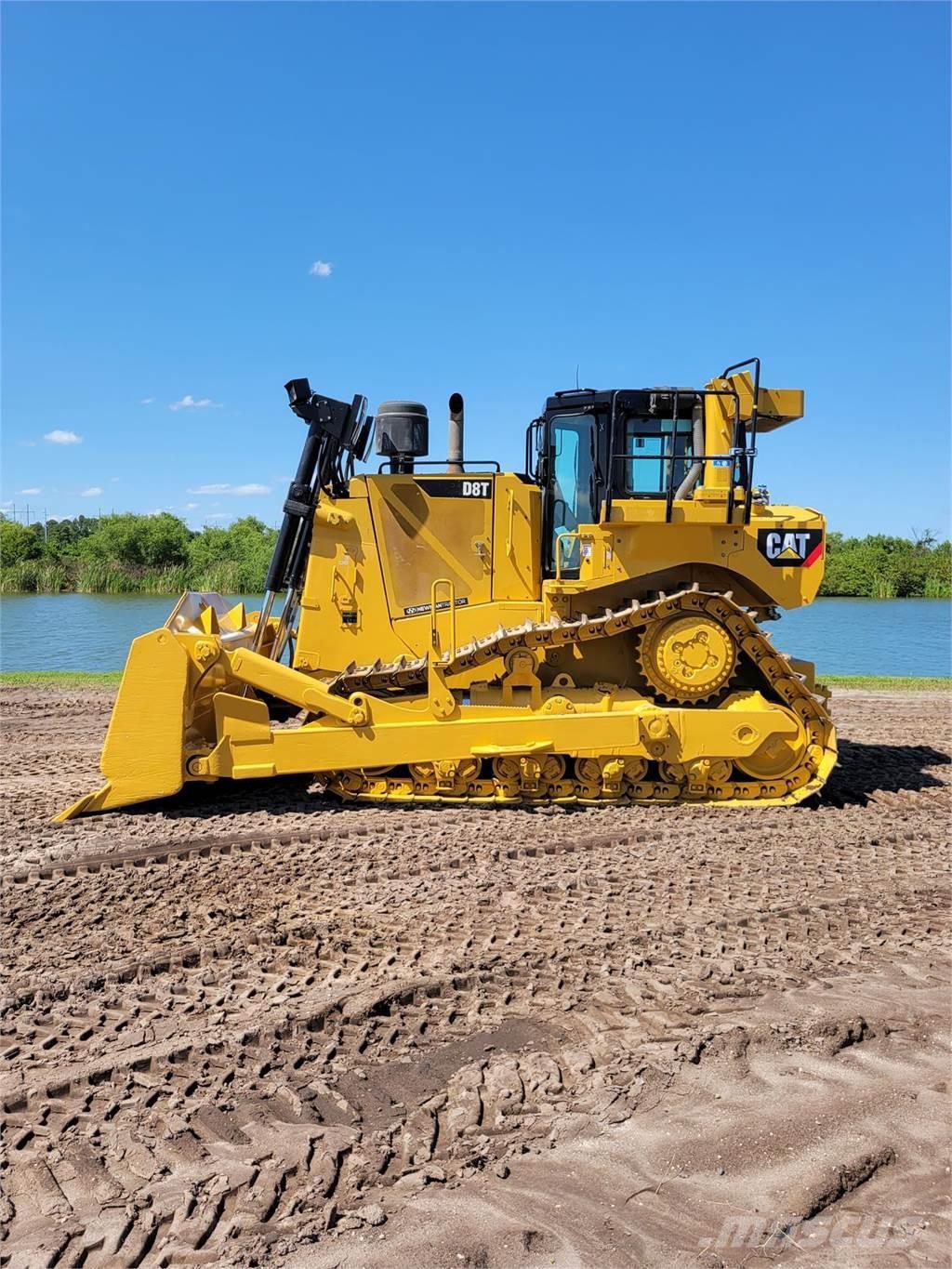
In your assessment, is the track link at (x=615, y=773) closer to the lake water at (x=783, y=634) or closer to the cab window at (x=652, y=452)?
the cab window at (x=652, y=452)

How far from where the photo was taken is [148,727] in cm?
679

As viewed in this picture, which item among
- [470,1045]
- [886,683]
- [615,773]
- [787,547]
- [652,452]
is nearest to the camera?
[470,1045]

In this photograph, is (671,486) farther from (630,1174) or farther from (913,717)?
(913,717)

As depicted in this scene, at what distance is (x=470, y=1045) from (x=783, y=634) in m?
23.3

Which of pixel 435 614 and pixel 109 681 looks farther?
pixel 109 681

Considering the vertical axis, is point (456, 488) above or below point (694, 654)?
above

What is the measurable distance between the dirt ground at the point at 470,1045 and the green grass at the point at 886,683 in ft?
32.6

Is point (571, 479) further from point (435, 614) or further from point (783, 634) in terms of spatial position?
point (783, 634)

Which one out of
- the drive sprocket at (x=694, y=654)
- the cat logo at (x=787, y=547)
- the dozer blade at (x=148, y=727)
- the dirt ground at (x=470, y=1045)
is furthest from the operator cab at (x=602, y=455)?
the dozer blade at (x=148, y=727)

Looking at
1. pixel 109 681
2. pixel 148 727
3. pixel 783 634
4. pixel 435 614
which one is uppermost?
pixel 435 614

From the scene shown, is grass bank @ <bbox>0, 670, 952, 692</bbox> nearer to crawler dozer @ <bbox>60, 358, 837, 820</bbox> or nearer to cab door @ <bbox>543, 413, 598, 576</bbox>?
crawler dozer @ <bbox>60, 358, 837, 820</bbox>

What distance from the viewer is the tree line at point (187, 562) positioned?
39.8m

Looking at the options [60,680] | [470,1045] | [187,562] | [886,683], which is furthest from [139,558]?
[470,1045]

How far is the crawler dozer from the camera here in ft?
23.1
